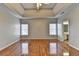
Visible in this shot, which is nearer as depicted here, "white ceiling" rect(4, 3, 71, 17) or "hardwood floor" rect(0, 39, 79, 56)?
"white ceiling" rect(4, 3, 71, 17)

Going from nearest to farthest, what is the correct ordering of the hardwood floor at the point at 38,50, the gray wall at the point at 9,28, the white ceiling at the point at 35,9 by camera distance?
the white ceiling at the point at 35,9 < the hardwood floor at the point at 38,50 < the gray wall at the point at 9,28

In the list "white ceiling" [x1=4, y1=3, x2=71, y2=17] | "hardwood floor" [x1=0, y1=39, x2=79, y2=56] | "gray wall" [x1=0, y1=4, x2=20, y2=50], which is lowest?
"hardwood floor" [x1=0, y1=39, x2=79, y2=56]

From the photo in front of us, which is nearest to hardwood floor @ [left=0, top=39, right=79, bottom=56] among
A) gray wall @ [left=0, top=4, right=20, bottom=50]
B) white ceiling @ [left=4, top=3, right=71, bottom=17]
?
gray wall @ [left=0, top=4, right=20, bottom=50]

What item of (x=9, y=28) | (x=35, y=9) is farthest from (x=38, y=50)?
(x=9, y=28)

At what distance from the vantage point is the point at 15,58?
0.84 meters

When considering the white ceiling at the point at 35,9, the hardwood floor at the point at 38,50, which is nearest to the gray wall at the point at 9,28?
the hardwood floor at the point at 38,50

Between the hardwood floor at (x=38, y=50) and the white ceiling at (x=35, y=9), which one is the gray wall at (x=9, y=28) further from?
the white ceiling at (x=35, y=9)

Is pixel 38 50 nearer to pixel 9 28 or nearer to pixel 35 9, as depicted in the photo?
pixel 35 9

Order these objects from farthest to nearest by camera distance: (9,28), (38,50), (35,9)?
(9,28) → (38,50) → (35,9)

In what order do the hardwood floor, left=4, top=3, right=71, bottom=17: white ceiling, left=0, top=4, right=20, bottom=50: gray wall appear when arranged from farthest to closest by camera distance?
left=0, top=4, right=20, bottom=50: gray wall < the hardwood floor < left=4, top=3, right=71, bottom=17: white ceiling

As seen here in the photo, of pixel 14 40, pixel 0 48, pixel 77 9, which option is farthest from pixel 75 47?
pixel 14 40

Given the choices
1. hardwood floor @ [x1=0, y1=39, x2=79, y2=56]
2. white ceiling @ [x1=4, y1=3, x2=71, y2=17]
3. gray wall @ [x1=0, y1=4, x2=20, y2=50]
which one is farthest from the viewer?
gray wall @ [x1=0, y1=4, x2=20, y2=50]

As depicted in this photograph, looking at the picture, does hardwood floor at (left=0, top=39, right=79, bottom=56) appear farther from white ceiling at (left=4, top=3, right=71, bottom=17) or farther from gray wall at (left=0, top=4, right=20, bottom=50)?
white ceiling at (left=4, top=3, right=71, bottom=17)

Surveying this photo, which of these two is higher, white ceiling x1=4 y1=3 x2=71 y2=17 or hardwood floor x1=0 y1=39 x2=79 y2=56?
white ceiling x1=4 y1=3 x2=71 y2=17
